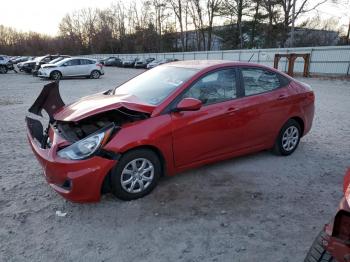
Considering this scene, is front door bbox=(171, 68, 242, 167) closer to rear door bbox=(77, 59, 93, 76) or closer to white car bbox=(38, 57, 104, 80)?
white car bbox=(38, 57, 104, 80)

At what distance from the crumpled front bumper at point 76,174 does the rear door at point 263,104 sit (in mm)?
2176

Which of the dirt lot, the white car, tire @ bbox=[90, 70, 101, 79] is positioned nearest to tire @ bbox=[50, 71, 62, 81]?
the white car

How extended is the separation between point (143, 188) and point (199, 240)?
1060mm

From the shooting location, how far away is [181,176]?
15.1ft

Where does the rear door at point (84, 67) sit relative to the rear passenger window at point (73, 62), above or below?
below

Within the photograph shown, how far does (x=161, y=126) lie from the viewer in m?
3.84

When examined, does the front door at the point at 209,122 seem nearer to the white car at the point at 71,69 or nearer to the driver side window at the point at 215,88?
the driver side window at the point at 215,88

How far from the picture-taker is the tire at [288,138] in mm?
5273

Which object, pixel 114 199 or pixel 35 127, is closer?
pixel 114 199

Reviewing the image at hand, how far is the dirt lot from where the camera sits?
9.91 feet

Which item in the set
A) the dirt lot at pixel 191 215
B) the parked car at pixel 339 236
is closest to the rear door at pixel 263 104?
the dirt lot at pixel 191 215

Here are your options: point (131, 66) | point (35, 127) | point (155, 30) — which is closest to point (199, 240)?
point (35, 127)

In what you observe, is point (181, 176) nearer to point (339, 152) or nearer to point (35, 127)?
point (35, 127)

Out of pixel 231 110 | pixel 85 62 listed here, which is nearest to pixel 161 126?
pixel 231 110
